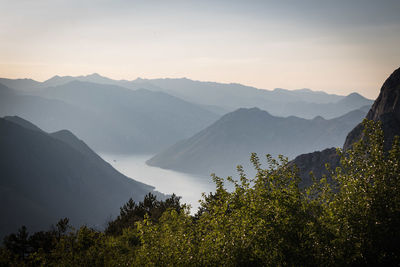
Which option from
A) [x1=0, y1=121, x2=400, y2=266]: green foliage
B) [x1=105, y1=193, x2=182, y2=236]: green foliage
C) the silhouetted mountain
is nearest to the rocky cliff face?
the silhouetted mountain

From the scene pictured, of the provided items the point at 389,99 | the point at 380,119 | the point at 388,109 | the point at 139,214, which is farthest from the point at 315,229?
the point at 389,99

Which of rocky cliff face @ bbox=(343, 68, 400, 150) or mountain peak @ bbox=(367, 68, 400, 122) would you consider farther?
mountain peak @ bbox=(367, 68, 400, 122)

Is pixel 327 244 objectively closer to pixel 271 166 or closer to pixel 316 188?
pixel 316 188

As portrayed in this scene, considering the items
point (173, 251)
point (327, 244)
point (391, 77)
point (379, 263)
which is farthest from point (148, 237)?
point (391, 77)

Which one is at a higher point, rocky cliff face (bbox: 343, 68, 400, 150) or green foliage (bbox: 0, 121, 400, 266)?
rocky cliff face (bbox: 343, 68, 400, 150)

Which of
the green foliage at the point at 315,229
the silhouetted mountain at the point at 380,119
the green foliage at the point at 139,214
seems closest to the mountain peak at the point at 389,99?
the silhouetted mountain at the point at 380,119

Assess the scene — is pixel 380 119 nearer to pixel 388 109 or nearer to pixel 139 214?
pixel 388 109

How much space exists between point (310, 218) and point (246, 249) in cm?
560

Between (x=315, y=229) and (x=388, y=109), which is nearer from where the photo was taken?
(x=315, y=229)

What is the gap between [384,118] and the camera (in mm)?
113250

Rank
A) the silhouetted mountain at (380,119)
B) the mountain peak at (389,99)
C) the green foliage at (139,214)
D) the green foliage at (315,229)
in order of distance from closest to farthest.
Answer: the green foliage at (315,229), the green foliage at (139,214), the silhouetted mountain at (380,119), the mountain peak at (389,99)

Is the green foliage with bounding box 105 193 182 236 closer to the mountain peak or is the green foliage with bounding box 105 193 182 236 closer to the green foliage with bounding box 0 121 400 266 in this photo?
the green foliage with bounding box 0 121 400 266

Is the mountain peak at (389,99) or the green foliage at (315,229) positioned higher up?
the mountain peak at (389,99)

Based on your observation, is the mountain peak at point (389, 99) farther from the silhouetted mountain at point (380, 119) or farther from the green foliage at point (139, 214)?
the green foliage at point (139, 214)
